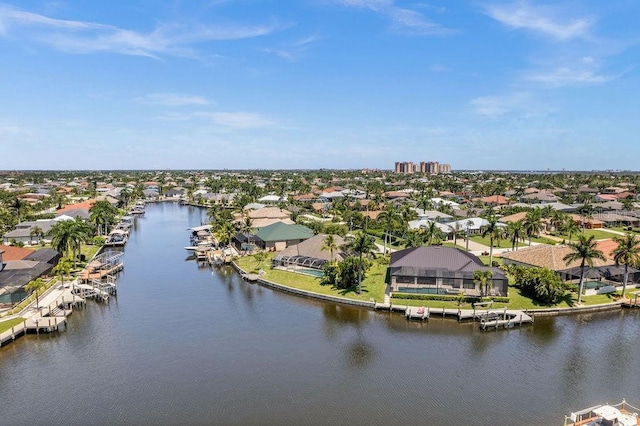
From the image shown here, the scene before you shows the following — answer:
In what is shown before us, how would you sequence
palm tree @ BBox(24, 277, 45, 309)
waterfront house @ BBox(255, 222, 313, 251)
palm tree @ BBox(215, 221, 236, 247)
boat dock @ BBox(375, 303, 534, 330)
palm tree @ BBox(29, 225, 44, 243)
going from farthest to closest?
palm tree @ BBox(29, 225, 44, 243), waterfront house @ BBox(255, 222, 313, 251), palm tree @ BBox(215, 221, 236, 247), palm tree @ BBox(24, 277, 45, 309), boat dock @ BBox(375, 303, 534, 330)

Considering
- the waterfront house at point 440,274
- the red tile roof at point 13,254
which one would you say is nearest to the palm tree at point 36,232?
the red tile roof at point 13,254

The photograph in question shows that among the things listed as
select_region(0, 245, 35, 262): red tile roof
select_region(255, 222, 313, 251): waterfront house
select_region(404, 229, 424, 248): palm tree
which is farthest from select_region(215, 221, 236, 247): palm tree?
select_region(404, 229, 424, 248): palm tree

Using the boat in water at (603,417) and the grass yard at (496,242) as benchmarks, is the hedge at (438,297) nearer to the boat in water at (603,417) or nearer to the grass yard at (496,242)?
the boat in water at (603,417)

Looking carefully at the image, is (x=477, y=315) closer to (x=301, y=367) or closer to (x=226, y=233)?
(x=301, y=367)

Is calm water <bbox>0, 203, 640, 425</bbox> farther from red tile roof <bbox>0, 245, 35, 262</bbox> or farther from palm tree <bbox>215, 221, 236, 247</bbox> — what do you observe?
palm tree <bbox>215, 221, 236, 247</bbox>

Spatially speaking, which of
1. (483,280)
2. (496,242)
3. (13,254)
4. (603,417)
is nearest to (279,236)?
(483,280)

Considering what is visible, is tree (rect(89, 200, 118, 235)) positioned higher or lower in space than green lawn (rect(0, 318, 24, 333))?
higher
